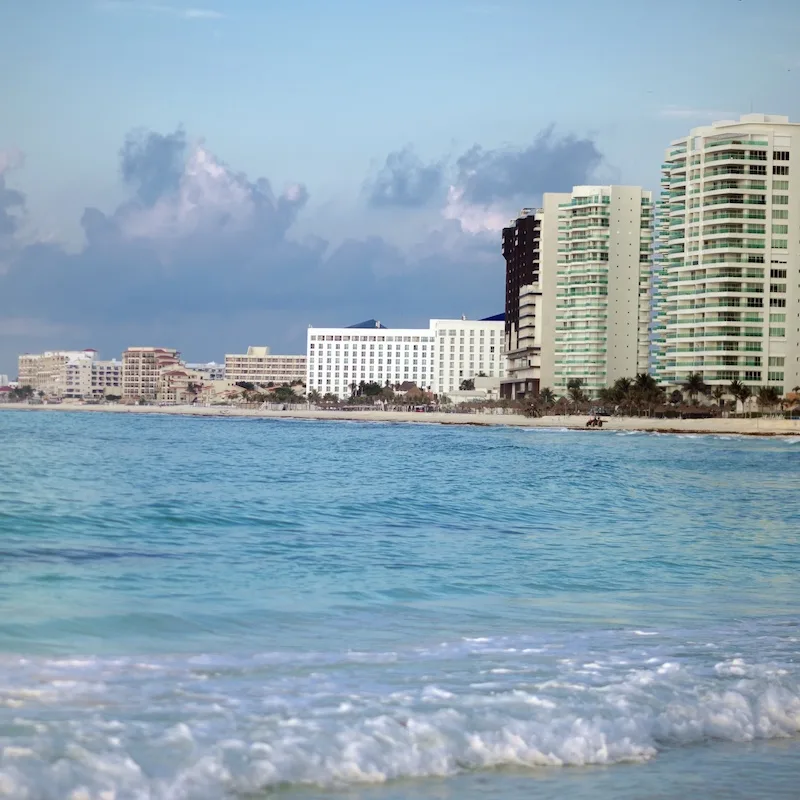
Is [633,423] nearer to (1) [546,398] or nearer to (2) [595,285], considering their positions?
(1) [546,398]

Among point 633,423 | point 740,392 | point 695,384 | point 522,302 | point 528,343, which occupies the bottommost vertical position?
point 633,423

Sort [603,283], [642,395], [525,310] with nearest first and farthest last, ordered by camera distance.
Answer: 1. [642,395]
2. [603,283]
3. [525,310]

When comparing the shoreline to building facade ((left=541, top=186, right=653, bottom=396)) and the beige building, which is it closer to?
the beige building

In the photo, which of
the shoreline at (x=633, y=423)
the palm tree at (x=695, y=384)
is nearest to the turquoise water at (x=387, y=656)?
the shoreline at (x=633, y=423)

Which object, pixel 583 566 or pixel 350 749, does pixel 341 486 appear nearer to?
Result: pixel 583 566

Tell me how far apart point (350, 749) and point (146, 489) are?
Result: 19.8 m

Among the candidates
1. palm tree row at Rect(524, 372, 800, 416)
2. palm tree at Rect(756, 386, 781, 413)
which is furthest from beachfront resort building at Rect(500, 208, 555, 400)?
palm tree at Rect(756, 386, 781, 413)

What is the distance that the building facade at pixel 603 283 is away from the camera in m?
153

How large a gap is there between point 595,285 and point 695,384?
108ft

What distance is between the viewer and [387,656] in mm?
9227

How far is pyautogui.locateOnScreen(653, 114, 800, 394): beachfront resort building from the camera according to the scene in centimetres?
12406

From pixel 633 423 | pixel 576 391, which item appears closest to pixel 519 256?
pixel 576 391

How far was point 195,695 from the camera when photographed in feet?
25.3

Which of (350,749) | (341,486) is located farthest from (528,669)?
(341,486)
